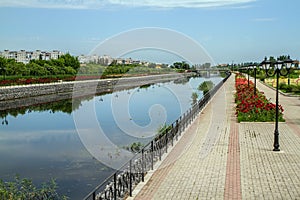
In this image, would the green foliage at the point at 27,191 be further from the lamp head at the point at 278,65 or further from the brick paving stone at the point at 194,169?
the lamp head at the point at 278,65

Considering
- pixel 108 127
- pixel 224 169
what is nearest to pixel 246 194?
pixel 224 169

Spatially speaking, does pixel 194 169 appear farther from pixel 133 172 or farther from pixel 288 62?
pixel 288 62

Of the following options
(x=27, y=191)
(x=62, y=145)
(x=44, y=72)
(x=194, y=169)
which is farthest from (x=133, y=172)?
(x=44, y=72)

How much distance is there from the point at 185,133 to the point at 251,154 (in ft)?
11.5

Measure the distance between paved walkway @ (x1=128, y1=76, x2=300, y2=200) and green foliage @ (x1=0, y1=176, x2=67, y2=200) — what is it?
2282 millimetres

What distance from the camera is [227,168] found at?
8852 mm

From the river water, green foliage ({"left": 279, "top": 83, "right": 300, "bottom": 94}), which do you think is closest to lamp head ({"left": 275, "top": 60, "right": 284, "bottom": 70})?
the river water

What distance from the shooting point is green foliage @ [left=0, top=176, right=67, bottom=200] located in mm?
8000

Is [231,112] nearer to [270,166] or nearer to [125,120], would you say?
[125,120]

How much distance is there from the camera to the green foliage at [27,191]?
800 cm

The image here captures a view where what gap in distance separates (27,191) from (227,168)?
4530 millimetres

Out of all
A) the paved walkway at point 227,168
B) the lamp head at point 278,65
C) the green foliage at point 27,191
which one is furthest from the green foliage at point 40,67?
the lamp head at point 278,65

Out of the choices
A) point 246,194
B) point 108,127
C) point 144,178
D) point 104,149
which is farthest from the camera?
point 108,127

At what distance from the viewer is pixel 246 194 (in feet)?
23.0
